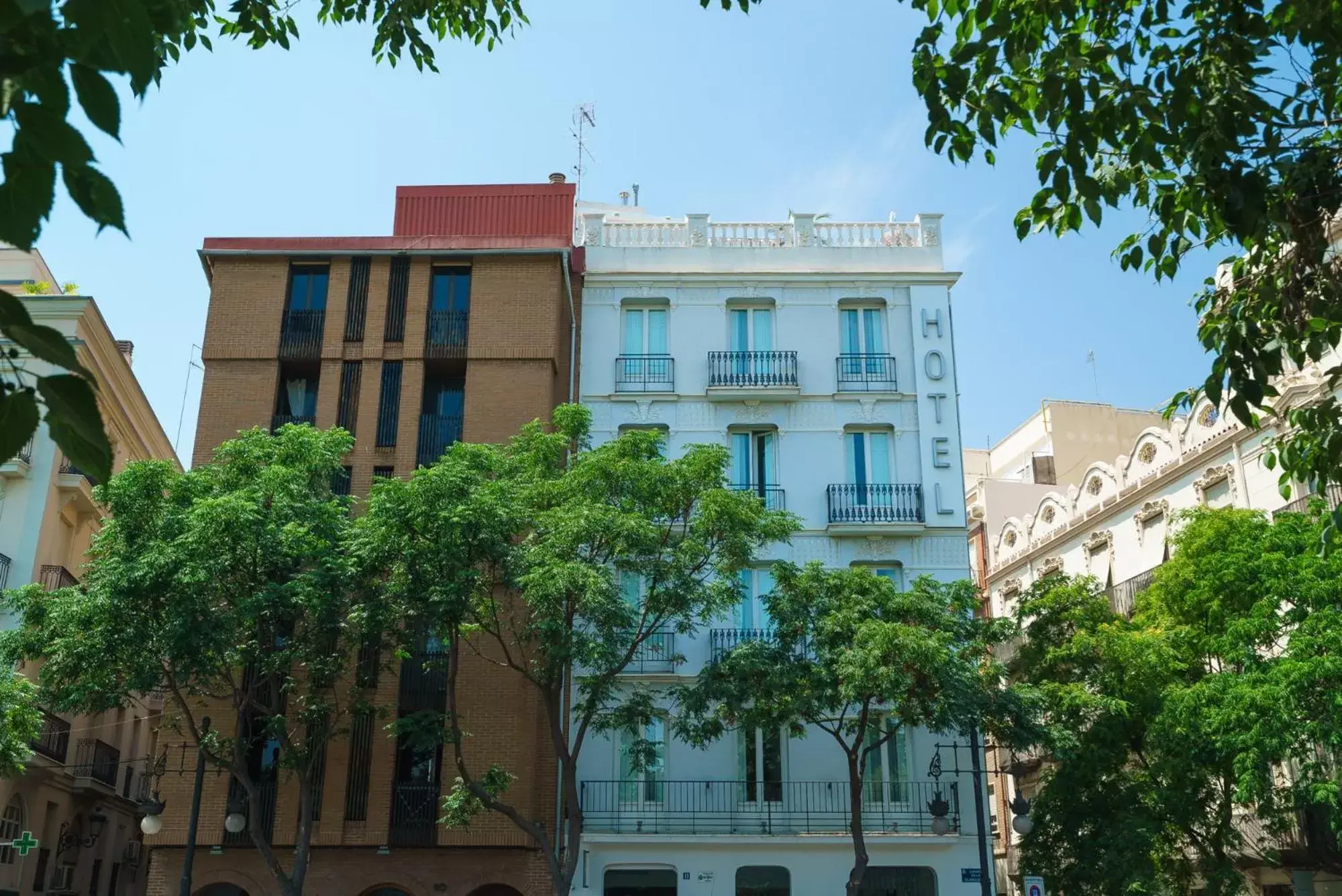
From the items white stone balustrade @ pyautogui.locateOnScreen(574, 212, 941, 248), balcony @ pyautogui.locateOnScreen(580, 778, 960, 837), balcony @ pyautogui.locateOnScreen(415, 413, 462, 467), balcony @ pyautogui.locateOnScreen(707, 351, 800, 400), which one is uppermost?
white stone balustrade @ pyautogui.locateOnScreen(574, 212, 941, 248)

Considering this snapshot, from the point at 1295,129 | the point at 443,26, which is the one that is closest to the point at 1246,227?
the point at 1295,129

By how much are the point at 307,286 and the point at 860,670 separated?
651 inches

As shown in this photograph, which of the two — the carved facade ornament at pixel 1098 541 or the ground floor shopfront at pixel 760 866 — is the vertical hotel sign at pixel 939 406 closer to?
the ground floor shopfront at pixel 760 866

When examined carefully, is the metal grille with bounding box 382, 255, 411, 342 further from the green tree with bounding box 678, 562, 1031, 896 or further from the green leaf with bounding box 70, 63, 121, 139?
the green leaf with bounding box 70, 63, 121, 139

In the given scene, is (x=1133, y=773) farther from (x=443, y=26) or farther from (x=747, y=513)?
(x=443, y=26)

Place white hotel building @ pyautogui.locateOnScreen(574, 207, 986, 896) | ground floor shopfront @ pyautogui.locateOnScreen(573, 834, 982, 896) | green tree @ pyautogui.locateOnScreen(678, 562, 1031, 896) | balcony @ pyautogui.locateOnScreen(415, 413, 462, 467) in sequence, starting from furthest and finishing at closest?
balcony @ pyautogui.locateOnScreen(415, 413, 462, 467) → white hotel building @ pyautogui.locateOnScreen(574, 207, 986, 896) → ground floor shopfront @ pyautogui.locateOnScreen(573, 834, 982, 896) → green tree @ pyautogui.locateOnScreen(678, 562, 1031, 896)

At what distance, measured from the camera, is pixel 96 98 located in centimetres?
318

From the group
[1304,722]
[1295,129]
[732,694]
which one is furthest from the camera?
[732,694]

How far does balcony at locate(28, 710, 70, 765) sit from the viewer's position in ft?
94.1

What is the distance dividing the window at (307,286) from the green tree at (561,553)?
8454 mm

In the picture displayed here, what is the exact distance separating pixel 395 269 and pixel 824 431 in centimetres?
1078

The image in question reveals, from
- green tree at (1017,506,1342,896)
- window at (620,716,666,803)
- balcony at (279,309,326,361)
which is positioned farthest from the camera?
balcony at (279,309,326,361)

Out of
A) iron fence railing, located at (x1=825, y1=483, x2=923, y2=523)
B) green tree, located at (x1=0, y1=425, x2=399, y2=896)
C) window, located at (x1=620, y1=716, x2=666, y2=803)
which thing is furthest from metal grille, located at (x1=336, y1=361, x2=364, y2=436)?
iron fence railing, located at (x1=825, y1=483, x2=923, y2=523)

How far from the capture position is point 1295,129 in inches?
327
